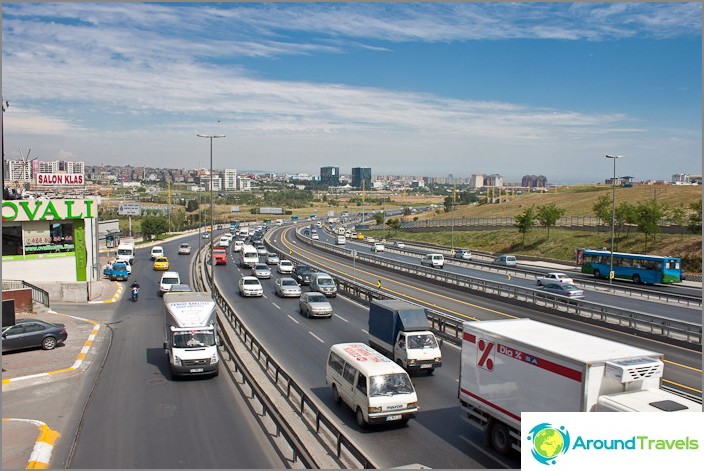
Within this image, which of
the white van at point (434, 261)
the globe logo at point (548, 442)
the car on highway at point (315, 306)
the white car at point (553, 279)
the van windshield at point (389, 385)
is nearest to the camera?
the globe logo at point (548, 442)

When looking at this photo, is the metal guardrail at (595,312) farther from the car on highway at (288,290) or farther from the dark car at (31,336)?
the dark car at (31,336)

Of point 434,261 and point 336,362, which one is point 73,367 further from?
point 434,261

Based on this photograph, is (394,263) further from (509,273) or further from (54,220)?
(54,220)

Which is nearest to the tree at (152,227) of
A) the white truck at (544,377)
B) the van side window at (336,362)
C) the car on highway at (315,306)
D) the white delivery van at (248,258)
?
the white delivery van at (248,258)

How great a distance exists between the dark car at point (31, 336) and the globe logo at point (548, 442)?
21421mm

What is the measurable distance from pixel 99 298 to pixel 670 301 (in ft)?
129

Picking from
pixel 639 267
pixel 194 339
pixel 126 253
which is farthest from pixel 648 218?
pixel 194 339

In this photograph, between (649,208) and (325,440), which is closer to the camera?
(325,440)

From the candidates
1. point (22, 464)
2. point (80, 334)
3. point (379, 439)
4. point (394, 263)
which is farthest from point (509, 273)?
point (22, 464)

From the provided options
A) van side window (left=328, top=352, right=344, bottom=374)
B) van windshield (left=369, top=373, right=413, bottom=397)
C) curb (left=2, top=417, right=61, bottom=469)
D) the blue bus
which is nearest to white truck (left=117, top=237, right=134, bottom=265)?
curb (left=2, top=417, right=61, bottom=469)

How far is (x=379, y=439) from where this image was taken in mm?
14453

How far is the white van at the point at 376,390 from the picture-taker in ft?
48.3

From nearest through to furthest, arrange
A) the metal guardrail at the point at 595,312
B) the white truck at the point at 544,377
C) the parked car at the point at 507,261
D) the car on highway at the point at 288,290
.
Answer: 1. the white truck at the point at 544,377
2. the metal guardrail at the point at 595,312
3. the car on highway at the point at 288,290
4. the parked car at the point at 507,261

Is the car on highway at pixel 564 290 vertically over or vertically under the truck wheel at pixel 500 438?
under
